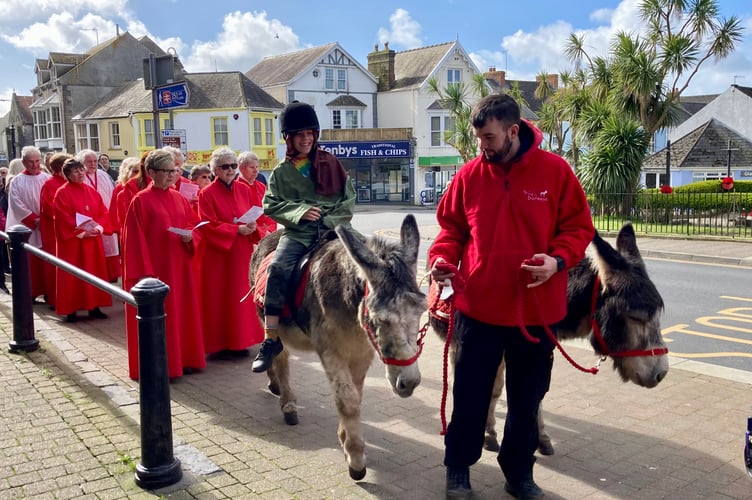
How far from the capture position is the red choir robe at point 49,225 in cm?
965

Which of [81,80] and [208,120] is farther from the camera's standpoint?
[81,80]

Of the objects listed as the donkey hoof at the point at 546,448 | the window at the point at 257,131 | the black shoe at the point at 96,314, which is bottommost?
the donkey hoof at the point at 546,448

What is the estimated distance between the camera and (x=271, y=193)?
5250 mm

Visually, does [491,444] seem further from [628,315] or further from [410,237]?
[410,237]

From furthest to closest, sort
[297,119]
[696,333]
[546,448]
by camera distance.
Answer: [696,333], [297,119], [546,448]

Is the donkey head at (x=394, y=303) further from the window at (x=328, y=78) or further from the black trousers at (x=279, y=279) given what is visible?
the window at (x=328, y=78)

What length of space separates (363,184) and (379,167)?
1688 millimetres

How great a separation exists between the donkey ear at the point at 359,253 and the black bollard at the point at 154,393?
1.21m

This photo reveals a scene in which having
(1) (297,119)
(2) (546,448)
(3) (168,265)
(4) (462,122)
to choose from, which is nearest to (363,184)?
(4) (462,122)

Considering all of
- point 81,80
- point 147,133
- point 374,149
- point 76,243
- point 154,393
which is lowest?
point 154,393

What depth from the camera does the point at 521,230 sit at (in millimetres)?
3689

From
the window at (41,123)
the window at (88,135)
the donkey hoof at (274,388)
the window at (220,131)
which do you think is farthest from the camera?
the window at (41,123)

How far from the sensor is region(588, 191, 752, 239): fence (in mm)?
18406

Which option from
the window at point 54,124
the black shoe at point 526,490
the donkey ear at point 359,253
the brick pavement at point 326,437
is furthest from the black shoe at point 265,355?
the window at point 54,124
